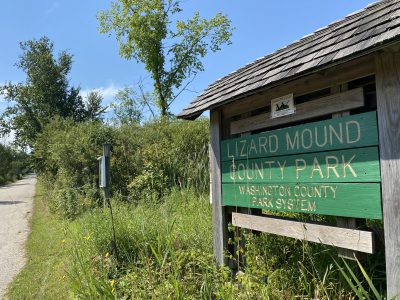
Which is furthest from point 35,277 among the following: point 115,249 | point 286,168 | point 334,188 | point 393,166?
point 393,166

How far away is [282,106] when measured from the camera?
10.5 feet

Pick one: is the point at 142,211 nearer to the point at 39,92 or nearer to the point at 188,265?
the point at 188,265

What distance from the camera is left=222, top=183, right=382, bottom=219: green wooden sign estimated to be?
2.45 meters

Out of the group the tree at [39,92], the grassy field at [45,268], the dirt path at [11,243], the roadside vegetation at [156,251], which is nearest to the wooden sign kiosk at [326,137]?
the roadside vegetation at [156,251]

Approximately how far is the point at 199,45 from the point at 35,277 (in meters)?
20.1

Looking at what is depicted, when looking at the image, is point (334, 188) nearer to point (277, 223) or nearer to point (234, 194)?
point (277, 223)

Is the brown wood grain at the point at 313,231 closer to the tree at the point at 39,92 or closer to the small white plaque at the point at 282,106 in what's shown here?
the small white plaque at the point at 282,106

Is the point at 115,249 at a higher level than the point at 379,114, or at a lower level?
lower

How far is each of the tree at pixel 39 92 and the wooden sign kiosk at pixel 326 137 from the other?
82.1 ft

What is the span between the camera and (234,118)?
4105 millimetres

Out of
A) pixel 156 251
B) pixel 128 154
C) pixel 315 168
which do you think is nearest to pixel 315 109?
pixel 315 168

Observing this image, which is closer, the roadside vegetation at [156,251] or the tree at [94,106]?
the roadside vegetation at [156,251]

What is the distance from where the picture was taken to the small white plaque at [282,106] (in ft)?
10.2

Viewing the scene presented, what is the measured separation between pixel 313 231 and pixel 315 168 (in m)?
0.52
